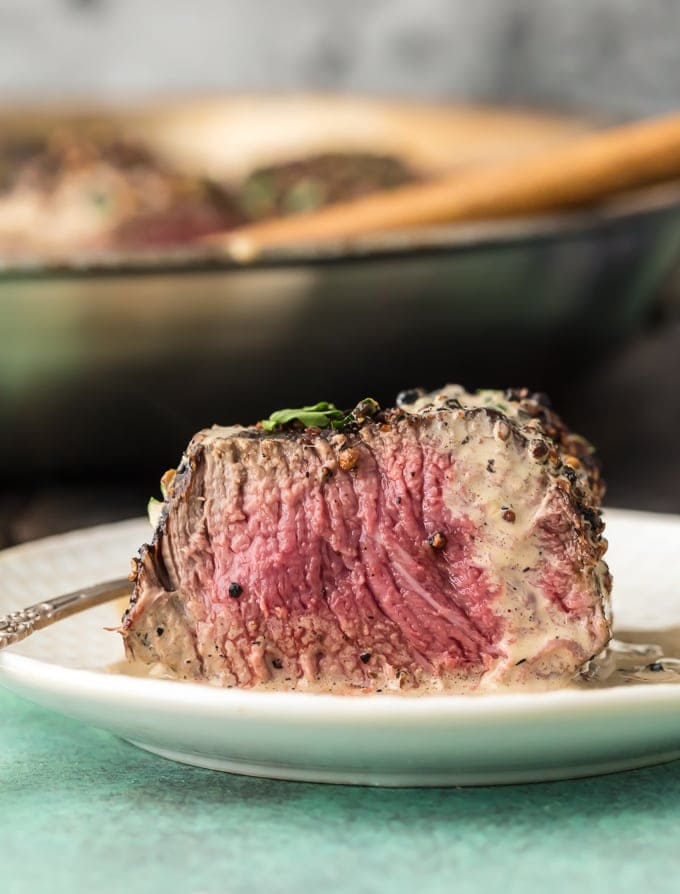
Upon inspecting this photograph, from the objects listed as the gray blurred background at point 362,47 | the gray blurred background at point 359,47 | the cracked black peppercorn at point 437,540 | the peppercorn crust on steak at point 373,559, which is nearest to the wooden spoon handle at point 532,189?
the peppercorn crust on steak at point 373,559

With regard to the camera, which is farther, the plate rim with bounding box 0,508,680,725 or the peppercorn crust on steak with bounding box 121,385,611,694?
the peppercorn crust on steak with bounding box 121,385,611,694

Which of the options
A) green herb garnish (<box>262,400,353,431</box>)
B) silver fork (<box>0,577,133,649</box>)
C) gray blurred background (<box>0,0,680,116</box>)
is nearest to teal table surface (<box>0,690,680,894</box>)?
silver fork (<box>0,577,133,649</box>)

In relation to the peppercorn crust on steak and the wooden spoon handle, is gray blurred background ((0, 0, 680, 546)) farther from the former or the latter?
the peppercorn crust on steak

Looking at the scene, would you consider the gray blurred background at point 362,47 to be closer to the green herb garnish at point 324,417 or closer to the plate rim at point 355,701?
the green herb garnish at point 324,417

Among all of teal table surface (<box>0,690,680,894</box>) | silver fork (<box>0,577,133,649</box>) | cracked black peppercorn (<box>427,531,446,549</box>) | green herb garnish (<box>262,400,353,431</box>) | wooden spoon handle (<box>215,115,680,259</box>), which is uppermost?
wooden spoon handle (<box>215,115,680,259</box>)

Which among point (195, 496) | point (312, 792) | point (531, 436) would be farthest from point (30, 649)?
point (531, 436)

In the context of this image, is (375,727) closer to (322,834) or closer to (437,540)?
(322,834)
